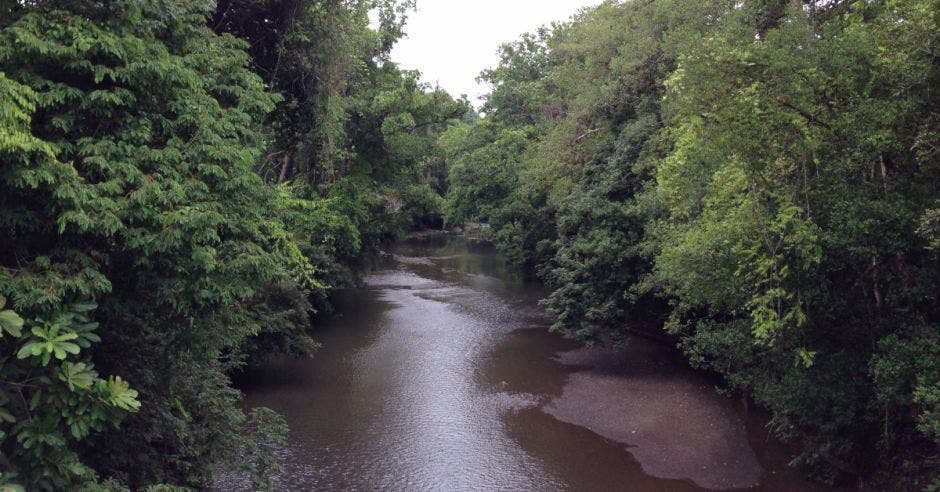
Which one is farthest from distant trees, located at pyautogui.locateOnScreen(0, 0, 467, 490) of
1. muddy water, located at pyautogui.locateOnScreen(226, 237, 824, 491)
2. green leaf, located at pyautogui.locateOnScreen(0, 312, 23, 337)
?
muddy water, located at pyautogui.locateOnScreen(226, 237, 824, 491)

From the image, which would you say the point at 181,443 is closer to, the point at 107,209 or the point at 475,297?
the point at 107,209

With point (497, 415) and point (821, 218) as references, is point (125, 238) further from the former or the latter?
point (497, 415)

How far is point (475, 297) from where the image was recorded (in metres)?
29.5

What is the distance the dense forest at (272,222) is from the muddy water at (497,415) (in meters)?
1.39

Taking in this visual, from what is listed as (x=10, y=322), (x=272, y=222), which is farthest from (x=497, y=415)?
(x=10, y=322)

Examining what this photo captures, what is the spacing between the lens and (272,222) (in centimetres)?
→ 845

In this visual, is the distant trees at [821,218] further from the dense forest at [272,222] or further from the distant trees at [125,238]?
the distant trees at [125,238]

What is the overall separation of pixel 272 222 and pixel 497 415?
9.22 meters

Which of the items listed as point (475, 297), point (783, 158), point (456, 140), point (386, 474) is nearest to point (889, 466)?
point (783, 158)

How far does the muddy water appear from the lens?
12.5 meters

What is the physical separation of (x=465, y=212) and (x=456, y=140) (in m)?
9.20

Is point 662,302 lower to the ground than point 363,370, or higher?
higher

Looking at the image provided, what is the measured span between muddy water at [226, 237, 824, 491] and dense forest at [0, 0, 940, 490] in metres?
1.39

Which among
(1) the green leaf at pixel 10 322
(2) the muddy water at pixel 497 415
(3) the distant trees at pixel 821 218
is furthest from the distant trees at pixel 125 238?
(3) the distant trees at pixel 821 218
